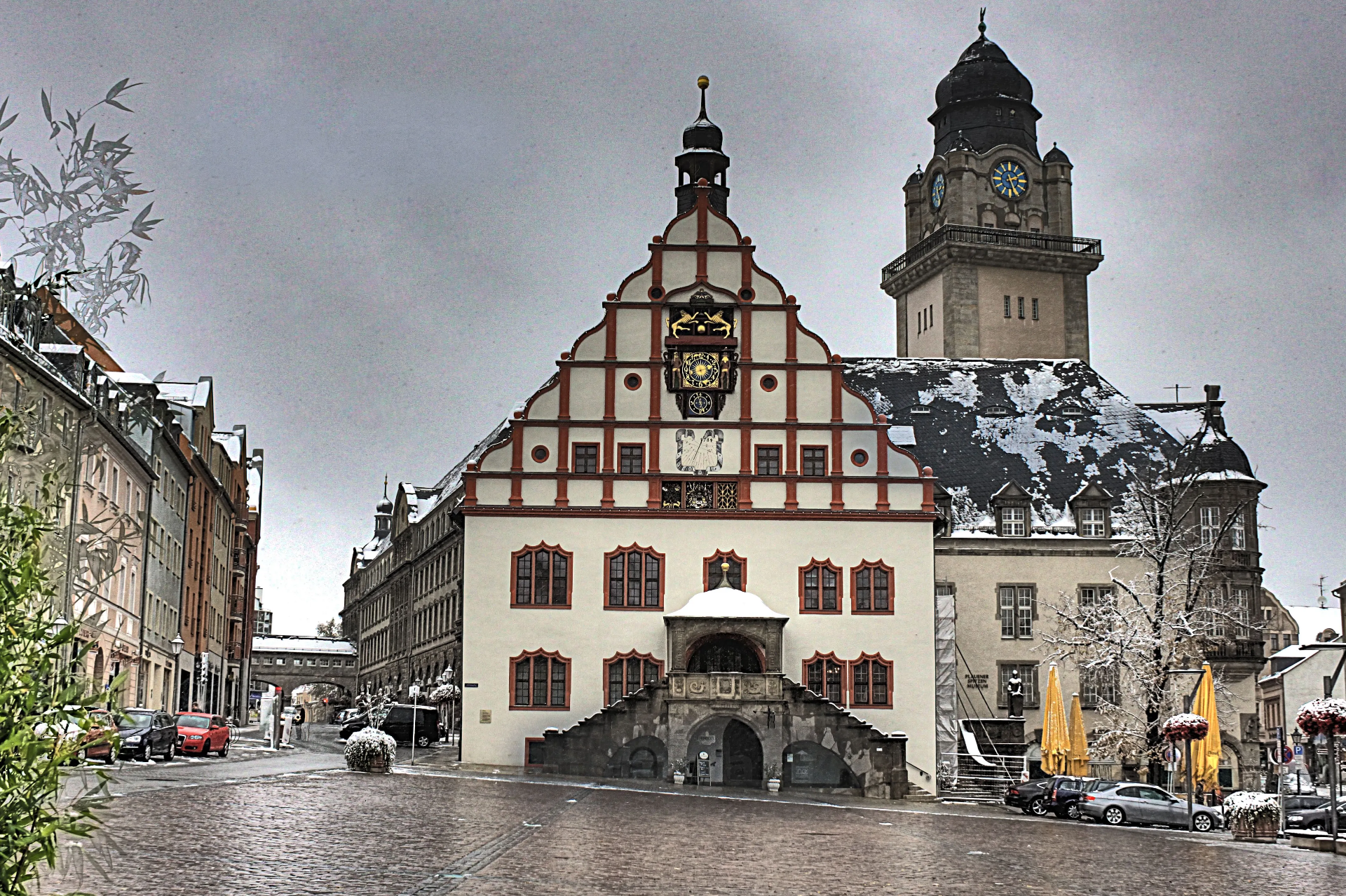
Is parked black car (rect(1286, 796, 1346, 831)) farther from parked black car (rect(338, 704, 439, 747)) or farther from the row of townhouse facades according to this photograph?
parked black car (rect(338, 704, 439, 747))

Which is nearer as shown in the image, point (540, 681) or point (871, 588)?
point (540, 681)

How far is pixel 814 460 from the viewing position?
174ft

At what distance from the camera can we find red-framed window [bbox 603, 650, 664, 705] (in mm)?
51250

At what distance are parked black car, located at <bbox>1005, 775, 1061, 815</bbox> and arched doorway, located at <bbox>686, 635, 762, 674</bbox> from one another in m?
10.1

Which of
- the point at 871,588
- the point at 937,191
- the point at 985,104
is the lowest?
the point at 871,588

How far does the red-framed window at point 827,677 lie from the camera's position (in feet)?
170

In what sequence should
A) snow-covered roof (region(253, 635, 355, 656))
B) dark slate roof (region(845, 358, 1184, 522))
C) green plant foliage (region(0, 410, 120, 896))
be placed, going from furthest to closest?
snow-covered roof (region(253, 635, 355, 656)), dark slate roof (region(845, 358, 1184, 522)), green plant foliage (region(0, 410, 120, 896))

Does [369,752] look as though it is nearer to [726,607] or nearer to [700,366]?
[726,607]

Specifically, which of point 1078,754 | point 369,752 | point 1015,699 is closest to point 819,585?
point 1078,754

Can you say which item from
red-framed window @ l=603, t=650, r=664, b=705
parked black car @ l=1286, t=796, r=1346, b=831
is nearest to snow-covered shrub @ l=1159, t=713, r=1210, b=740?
parked black car @ l=1286, t=796, r=1346, b=831

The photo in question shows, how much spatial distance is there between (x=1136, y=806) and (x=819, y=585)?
15.2m

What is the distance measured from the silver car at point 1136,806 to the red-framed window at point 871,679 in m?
12.0

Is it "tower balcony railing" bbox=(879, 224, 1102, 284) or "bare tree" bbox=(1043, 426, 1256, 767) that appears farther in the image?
"tower balcony railing" bbox=(879, 224, 1102, 284)

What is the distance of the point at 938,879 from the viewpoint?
2023cm
